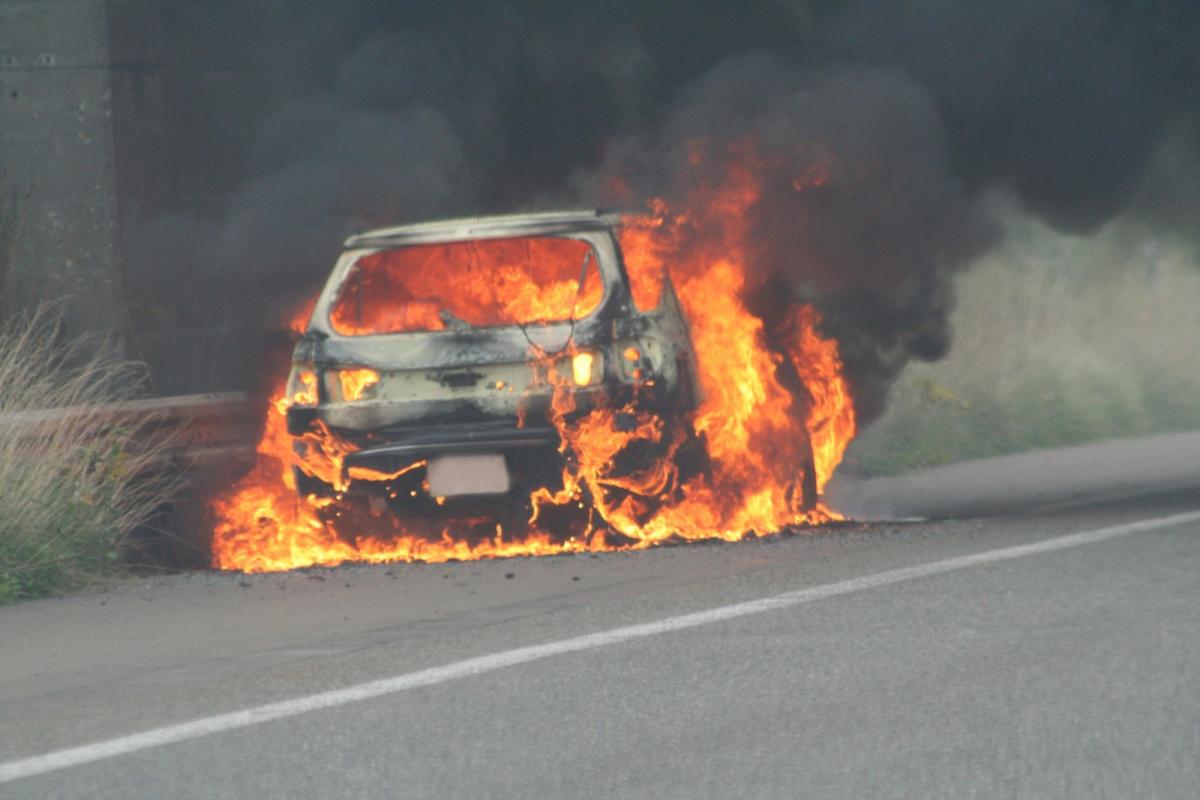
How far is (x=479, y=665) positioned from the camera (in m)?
6.96

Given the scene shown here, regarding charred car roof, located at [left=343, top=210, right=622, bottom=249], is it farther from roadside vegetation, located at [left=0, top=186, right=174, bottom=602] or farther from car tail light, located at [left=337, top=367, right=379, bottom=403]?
roadside vegetation, located at [left=0, top=186, right=174, bottom=602]

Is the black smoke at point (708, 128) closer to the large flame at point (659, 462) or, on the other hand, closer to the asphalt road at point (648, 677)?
the large flame at point (659, 462)

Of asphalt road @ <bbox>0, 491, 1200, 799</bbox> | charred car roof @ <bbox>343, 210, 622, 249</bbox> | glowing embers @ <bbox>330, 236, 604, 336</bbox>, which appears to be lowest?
asphalt road @ <bbox>0, 491, 1200, 799</bbox>

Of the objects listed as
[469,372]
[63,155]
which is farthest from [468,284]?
[63,155]

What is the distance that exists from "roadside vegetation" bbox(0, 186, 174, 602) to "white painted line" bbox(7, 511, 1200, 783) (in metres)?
2.89

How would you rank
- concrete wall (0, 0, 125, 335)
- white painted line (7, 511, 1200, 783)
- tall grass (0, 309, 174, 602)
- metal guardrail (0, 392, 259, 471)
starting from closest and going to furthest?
white painted line (7, 511, 1200, 783) < tall grass (0, 309, 174, 602) < metal guardrail (0, 392, 259, 471) < concrete wall (0, 0, 125, 335)

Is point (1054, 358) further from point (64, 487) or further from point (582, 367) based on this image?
point (64, 487)

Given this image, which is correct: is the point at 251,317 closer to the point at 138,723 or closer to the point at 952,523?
the point at 952,523

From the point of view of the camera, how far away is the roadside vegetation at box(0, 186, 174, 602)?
30.1 feet

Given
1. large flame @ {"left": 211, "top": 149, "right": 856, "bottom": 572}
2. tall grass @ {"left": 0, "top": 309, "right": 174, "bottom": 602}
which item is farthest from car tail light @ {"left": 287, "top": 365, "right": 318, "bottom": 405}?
tall grass @ {"left": 0, "top": 309, "right": 174, "bottom": 602}

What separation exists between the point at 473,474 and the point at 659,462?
0.92m

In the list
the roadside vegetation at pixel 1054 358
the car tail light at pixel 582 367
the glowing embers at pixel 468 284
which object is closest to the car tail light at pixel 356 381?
the glowing embers at pixel 468 284

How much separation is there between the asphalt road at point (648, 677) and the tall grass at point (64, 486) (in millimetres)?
344

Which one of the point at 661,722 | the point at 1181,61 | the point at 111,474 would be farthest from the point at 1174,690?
the point at 1181,61
